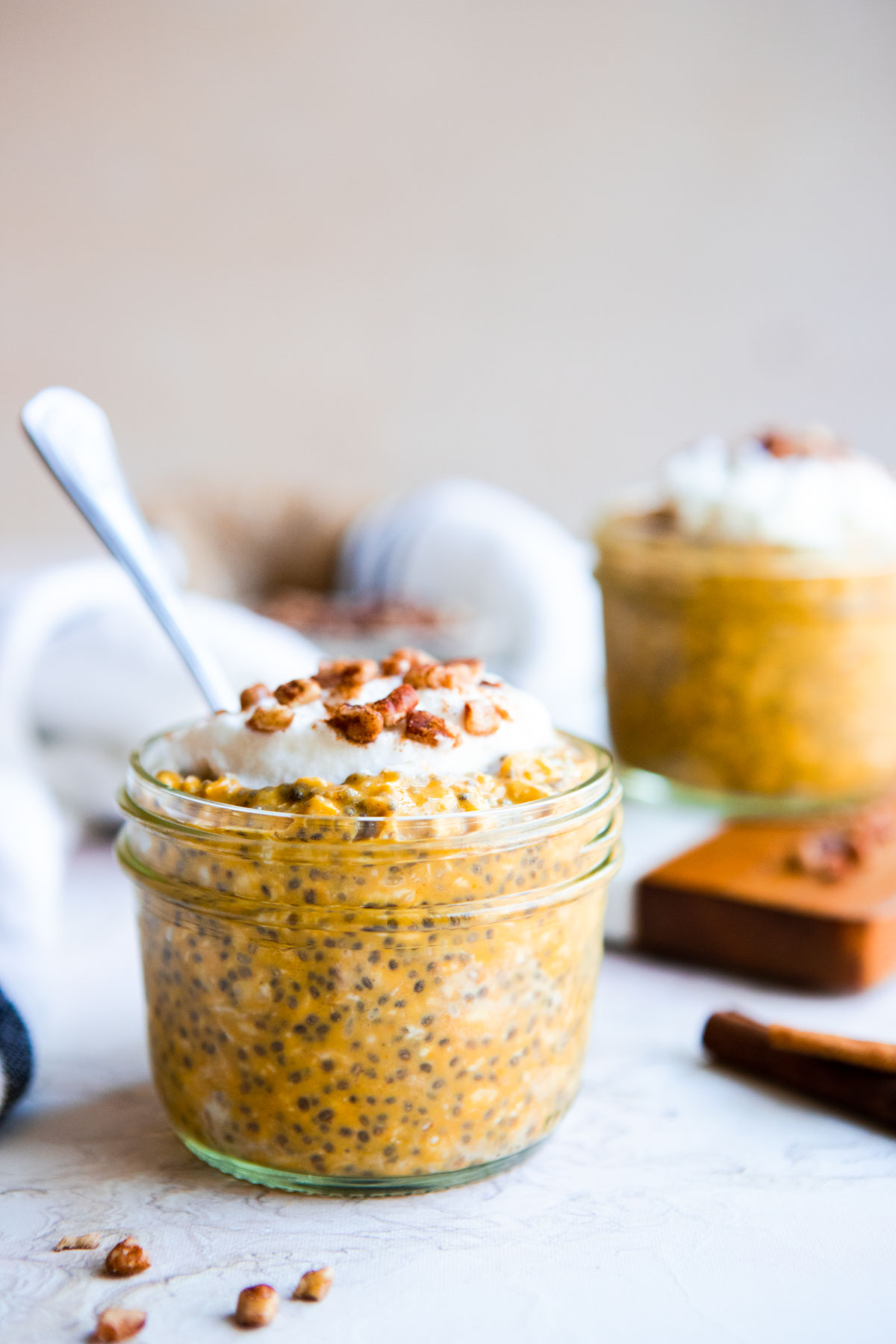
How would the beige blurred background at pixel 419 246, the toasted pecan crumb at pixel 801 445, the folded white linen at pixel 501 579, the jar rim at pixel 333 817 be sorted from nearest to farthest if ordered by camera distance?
the jar rim at pixel 333 817 < the toasted pecan crumb at pixel 801 445 < the folded white linen at pixel 501 579 < the beige blurred background at pixel 419 246

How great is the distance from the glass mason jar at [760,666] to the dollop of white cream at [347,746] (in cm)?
62

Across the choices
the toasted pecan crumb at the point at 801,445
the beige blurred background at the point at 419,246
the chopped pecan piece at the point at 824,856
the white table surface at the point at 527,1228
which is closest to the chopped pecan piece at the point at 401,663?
the white table surface at the point at 527,1228

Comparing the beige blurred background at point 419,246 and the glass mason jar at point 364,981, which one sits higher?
the beige blurred background at point 419,246

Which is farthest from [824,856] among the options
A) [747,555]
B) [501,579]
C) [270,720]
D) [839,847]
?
[501,579]

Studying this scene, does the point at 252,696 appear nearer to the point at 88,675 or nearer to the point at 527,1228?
the point at 527,1228


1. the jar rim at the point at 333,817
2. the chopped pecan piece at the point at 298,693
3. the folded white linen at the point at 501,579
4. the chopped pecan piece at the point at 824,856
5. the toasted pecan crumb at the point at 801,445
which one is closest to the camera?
the jar rim at the point at 333,817

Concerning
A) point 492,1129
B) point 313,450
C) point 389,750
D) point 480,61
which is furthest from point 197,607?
point 480,61

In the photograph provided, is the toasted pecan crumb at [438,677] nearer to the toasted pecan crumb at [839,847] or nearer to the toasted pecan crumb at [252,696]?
the toasted pecan crumb at [252,696]

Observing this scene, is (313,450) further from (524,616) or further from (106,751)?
(106,751)

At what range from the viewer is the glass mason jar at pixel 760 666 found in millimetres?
1525

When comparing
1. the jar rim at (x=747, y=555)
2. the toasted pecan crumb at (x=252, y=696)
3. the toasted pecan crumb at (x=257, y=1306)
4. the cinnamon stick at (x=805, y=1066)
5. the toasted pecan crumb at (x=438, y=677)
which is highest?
the toasted pecan crumb at (x=438, y=677)

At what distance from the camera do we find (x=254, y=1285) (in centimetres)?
79

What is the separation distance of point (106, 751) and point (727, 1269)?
1.02 meters

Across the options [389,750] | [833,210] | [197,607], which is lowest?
[197,607]
